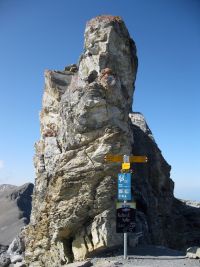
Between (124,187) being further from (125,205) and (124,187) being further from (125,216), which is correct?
(125,216)

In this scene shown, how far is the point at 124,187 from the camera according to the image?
19000 millimetres

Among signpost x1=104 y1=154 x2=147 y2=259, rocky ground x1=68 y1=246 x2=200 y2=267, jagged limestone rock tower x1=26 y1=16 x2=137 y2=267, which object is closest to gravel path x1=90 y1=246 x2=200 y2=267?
rocky ground x1=68 y1=246 x2=200 y2=267

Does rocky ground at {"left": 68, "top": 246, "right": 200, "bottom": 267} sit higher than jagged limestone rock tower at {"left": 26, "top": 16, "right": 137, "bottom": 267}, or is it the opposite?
jagged limestone rock tower at {"left": 26, "top": 16, "right": 137, "bottom": 267}

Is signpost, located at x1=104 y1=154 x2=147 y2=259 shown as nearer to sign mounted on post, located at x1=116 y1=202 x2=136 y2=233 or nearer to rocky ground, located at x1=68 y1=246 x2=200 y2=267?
sign mounted on post, located at x1=116 y1=202 x2=136 y2=233

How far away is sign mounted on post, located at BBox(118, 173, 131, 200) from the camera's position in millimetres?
18891

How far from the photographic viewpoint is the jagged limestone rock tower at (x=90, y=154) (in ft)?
72.8

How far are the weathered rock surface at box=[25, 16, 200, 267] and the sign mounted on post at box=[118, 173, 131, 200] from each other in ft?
10.1

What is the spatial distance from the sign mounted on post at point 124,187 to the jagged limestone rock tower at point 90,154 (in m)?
3.10

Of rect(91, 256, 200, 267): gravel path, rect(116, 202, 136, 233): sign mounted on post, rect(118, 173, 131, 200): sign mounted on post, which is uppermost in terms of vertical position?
rect(118, 173, 131, 200): sign mounted on post

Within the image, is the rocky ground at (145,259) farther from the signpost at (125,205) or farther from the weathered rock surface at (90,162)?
the signpost at (125,205)

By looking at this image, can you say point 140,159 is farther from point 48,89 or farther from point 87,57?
point 48,89

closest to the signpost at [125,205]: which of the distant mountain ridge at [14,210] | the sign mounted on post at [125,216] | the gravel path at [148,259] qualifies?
A: the sign mounted on post at [125,216]

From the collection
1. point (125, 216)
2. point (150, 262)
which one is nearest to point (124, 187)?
point (125, 216)

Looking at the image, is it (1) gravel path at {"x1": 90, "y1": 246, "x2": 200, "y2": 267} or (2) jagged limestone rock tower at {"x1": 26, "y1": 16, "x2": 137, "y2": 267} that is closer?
(1) gravel path at {"x1": 90, "y1": 246, "x2": 200, "y2": 267}
